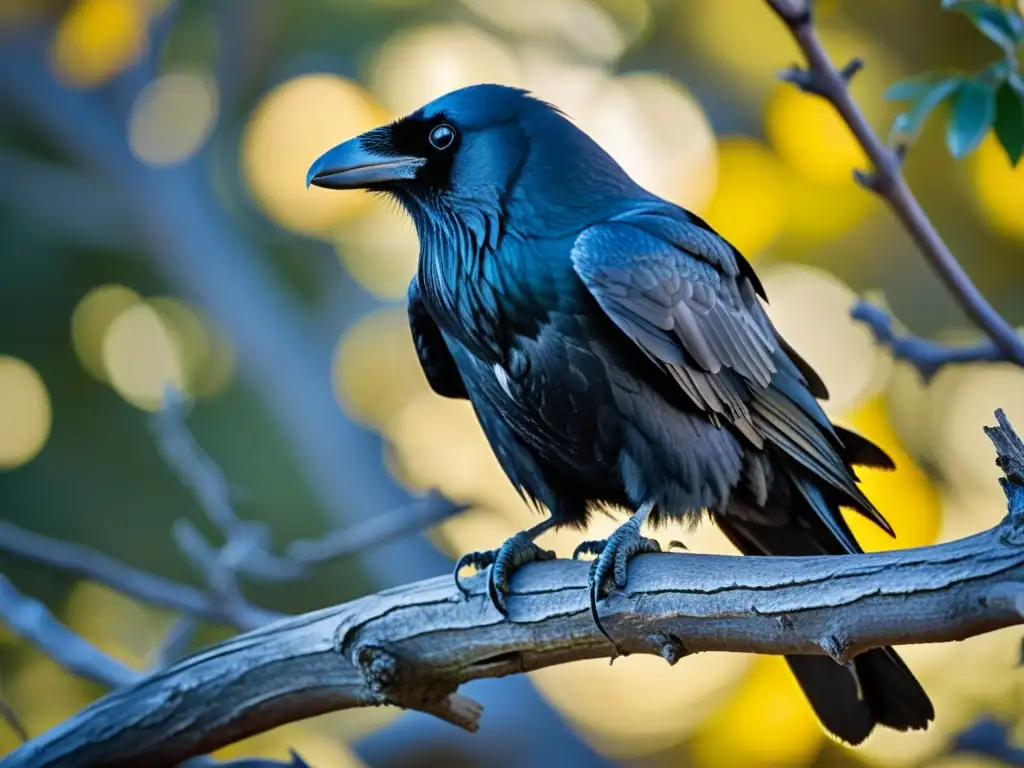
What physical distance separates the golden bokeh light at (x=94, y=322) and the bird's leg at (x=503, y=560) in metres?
4.82

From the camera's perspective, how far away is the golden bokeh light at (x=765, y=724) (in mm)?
5305

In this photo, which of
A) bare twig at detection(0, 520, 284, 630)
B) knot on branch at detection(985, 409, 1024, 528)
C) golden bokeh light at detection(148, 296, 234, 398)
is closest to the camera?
knot on branch at detection(985, 409, 1024, 528)

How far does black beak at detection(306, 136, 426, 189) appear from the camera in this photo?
9.44ft

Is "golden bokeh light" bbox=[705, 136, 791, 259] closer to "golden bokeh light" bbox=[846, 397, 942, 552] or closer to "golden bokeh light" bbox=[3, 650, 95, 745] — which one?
"golden bokeh light" bbox=[846, 397, 942, 552]

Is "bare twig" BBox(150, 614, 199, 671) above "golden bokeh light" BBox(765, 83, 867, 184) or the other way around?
the other way around

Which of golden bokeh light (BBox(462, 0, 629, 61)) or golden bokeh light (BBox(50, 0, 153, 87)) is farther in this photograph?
golden bokeh light (BBox(50, 0, 153, 87))

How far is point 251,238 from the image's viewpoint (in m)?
7.40

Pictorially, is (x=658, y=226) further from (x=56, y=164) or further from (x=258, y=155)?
(x=56, y=164)

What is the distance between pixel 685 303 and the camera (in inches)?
112

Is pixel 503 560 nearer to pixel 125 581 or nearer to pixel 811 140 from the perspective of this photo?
pixel 125 581

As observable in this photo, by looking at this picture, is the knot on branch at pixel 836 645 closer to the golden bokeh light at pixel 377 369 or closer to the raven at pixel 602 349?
the raven at pixel 602 349

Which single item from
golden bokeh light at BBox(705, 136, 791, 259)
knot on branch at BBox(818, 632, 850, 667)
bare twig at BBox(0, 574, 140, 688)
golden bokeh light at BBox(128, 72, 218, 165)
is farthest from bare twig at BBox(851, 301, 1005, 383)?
golden bokeh light at BBox(128, 72, 218, 165)

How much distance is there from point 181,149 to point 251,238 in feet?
2.30

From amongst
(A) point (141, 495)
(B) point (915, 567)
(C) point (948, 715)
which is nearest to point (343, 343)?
(A) point (141, 495)
